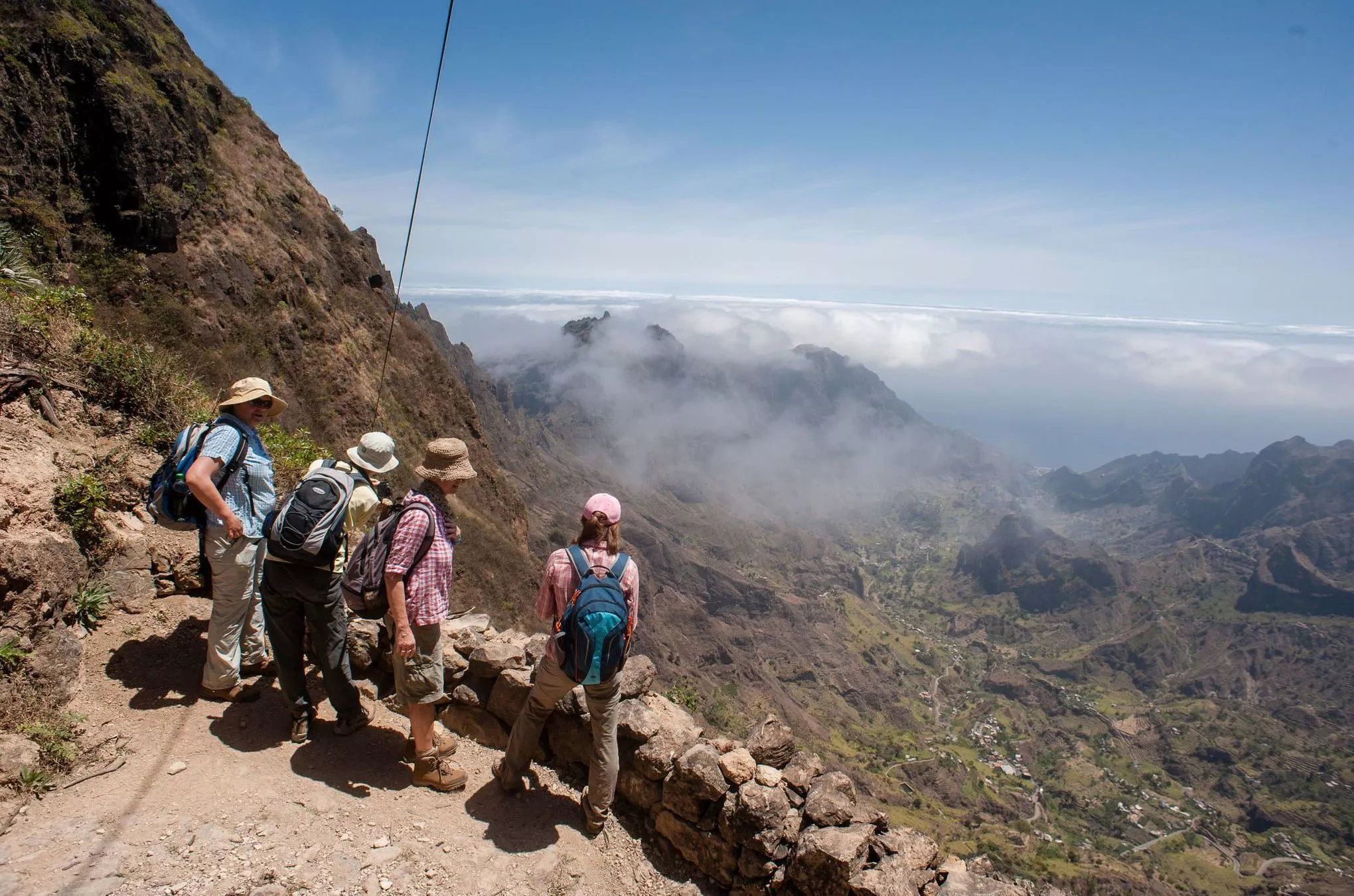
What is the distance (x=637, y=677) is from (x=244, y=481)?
419cm

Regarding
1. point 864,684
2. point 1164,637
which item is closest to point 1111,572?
point 1164,637

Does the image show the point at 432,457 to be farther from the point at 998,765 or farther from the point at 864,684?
the point at 864,684

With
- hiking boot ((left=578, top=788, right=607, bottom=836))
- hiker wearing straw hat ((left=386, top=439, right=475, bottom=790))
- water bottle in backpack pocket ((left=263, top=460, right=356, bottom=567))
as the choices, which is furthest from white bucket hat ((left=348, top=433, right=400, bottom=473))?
hiking boot ((left=578, top=788, right=607, bottom=836))

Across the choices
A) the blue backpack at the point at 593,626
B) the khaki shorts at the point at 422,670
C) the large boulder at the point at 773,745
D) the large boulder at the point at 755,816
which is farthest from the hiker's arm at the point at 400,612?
the large boulder at the point at 773,745

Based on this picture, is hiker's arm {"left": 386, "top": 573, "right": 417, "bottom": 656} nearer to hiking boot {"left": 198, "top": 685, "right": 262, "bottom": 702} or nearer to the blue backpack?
the blue backpack

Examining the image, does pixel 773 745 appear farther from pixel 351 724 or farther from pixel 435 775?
pixel 351 724

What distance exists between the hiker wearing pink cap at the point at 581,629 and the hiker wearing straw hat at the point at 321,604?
69.2 inches

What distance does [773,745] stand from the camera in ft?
20.6

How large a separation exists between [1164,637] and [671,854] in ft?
692

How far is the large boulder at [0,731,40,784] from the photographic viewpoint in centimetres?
455

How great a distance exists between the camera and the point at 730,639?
12006 cm

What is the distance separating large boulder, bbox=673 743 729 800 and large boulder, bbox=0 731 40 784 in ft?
16.2

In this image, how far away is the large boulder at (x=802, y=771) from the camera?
5.94 m

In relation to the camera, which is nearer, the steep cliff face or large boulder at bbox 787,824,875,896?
large boulder at bbox 787,824,875,896
